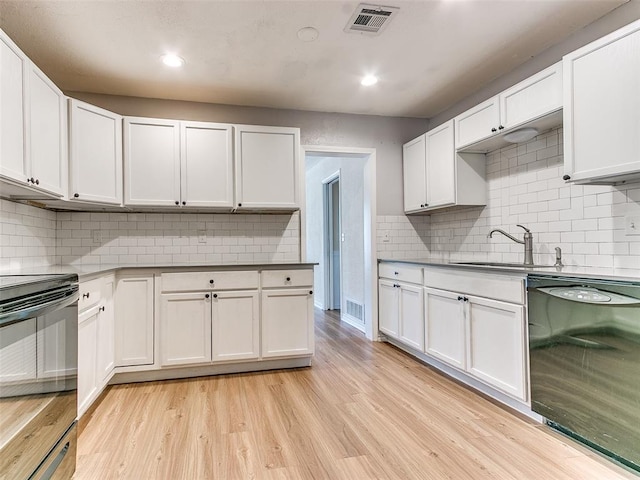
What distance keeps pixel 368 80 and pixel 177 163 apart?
5.81 ft

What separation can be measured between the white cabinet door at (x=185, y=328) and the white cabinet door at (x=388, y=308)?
68.6 inches

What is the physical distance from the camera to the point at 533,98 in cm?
249

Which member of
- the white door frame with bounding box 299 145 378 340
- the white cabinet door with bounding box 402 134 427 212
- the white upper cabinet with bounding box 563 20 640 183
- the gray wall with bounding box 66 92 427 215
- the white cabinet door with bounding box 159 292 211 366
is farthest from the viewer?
the white door frame with bounding box 299 145 378 340

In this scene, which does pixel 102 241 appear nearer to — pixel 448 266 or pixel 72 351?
pixel 72 351

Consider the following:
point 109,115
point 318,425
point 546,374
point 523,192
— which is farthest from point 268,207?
point 546,374

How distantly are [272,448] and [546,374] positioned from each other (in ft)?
4.97

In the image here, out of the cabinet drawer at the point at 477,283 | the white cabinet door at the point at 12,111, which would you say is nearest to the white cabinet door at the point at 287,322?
the cabinet drawer at the point at 477,283

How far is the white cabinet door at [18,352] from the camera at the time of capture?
1138 millimetres

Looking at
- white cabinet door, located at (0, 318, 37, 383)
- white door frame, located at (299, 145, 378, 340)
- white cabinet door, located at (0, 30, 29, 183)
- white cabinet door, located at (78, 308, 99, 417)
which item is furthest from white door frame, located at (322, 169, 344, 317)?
white cabinet door, located at (0, 318, 37, 383)

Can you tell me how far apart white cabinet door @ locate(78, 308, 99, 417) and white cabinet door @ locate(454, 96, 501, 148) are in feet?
9.95

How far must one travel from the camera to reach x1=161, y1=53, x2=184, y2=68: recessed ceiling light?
9.03 ft

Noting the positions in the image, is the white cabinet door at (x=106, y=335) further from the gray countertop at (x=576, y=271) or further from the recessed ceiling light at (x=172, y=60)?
the gray countertop at (x=576, y=271)

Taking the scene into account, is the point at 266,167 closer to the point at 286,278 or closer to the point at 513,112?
the point at 286,278

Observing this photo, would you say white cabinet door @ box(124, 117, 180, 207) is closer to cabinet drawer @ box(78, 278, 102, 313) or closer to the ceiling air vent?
cabinet drawer @ box(78, 278, 102, 313)
